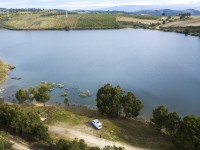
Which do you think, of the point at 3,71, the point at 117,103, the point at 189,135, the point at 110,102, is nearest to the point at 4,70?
the point at 3,71

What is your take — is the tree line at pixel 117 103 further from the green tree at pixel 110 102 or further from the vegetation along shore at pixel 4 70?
the vegetation along shore at pixel 4 70

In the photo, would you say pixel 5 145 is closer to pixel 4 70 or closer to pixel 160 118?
pixel 160 118

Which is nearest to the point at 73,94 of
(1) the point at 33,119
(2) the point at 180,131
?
(1) the point at 33,119

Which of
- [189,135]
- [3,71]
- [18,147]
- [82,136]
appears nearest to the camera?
[189,135]

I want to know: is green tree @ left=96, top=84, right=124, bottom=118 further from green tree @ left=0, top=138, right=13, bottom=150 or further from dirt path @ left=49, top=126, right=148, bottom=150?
green tree @ left=0, top=138, right=13, bottom=150

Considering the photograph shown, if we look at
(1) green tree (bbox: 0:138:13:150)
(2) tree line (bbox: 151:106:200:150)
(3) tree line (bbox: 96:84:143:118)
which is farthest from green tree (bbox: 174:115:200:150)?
(1) green tree (bbox: 0:138:13:150)

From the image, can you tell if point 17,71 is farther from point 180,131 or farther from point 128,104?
point 180,131
